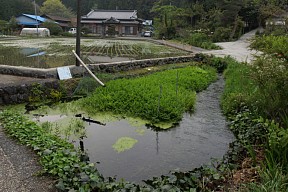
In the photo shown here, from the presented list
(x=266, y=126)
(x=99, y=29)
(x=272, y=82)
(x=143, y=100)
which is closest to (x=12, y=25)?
(x=99, y=29)

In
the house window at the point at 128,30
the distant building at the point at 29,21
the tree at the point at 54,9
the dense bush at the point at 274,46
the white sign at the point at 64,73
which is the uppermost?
the tree at the point at 54,9

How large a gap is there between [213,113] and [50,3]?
63531 mm

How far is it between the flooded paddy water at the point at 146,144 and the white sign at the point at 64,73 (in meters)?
Answer: 2.68

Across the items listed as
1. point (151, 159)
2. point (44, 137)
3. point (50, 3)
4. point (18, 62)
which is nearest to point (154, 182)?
point (151, 159)

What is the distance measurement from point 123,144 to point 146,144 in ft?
1.76

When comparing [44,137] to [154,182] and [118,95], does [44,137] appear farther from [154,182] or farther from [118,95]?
[118,95]

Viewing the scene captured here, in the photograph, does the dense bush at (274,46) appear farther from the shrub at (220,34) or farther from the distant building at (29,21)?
the distant building at (29,21)

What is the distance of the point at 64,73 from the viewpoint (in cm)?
1053

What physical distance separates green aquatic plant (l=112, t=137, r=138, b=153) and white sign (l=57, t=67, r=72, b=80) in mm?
4663

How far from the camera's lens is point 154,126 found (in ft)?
24.9

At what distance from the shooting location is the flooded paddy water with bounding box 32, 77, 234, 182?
546 cm

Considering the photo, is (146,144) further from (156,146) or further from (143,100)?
(143,100)

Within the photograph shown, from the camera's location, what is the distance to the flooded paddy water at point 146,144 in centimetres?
546

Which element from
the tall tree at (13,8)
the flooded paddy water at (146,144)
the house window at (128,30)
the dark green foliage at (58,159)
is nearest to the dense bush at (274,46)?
the flooded paddy water at (146,144)
